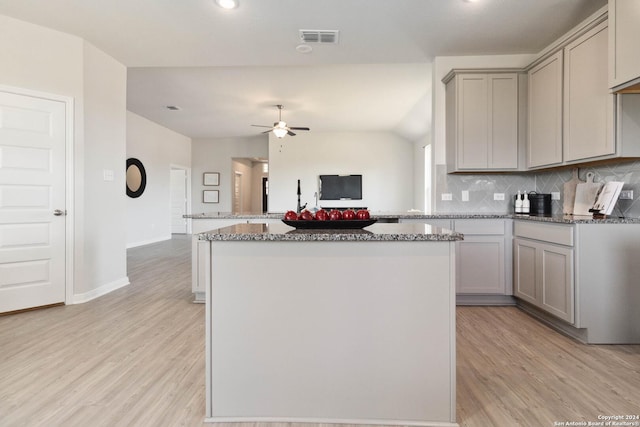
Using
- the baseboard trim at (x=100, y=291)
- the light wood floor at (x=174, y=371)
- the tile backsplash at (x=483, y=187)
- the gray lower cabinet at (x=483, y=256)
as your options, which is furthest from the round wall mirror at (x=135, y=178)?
the gray lower cabinet at (x=483, y=256)

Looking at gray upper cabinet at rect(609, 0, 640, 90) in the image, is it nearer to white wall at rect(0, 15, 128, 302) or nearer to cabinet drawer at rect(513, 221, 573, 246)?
cabinet drawer at rect(513, 221, 573, 246)

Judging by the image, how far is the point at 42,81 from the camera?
3.18m

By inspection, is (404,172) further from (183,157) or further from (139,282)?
(139,282)

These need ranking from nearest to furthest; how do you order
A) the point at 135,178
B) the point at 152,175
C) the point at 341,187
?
1. the point at 135,178
2. the point at 152,175
3. the point at 341,187

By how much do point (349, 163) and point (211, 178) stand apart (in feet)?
12.6

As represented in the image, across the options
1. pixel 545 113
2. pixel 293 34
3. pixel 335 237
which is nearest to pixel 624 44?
pixel 545 113

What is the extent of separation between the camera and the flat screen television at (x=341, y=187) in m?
8.59

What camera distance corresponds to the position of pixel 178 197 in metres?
9.52

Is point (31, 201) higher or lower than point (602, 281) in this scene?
higher

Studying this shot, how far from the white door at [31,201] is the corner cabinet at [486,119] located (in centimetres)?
390

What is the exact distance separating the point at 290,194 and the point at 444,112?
5.36 meters

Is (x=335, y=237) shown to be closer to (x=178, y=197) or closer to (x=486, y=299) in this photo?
(x=486, y=299)

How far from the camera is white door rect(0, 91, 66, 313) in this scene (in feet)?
9.89

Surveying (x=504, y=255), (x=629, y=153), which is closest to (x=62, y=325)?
(x=504, y=255)
